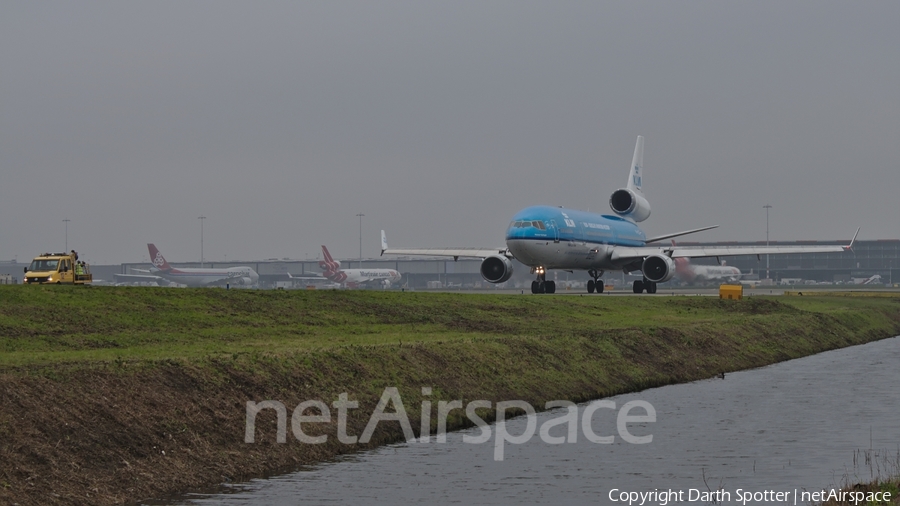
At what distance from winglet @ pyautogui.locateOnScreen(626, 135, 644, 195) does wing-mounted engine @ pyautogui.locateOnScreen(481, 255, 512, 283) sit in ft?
76.8

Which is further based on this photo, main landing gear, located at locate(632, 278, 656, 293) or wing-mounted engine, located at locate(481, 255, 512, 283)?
main landing gear, located at locate(632, 278, 656, 293)

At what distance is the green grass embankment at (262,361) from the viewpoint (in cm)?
2009

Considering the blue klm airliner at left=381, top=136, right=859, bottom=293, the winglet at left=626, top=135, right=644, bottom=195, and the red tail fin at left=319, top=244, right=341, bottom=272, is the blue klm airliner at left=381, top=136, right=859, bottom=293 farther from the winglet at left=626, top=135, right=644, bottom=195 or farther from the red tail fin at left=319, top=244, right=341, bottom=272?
the red tail fin at left=319, top=244, right=341, bottom=272

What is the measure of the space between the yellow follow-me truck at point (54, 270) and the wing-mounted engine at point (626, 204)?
45018mm

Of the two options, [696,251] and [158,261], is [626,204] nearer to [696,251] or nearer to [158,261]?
[696,251]

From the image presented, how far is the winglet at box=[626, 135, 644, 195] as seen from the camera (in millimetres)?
97312

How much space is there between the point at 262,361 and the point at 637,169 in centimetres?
7460

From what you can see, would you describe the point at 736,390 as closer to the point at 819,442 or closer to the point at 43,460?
the point at 819,442

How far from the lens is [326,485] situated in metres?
20.2

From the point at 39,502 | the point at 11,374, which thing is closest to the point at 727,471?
the point at 39,502

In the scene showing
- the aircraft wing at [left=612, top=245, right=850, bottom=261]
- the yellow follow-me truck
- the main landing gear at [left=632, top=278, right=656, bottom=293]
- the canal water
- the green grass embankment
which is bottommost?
the canal water

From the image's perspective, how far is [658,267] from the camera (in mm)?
77500

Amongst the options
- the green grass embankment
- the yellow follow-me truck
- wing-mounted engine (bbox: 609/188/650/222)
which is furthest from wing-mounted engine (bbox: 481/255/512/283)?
the yellow follow-me truck

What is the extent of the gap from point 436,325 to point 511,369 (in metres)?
11.0
